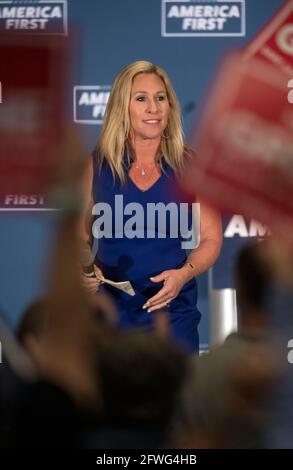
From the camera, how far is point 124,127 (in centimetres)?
293

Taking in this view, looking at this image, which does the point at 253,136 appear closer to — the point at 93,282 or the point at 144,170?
the point at 144,170

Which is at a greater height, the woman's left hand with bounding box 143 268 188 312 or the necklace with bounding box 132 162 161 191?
the necklace with bounding box 132 162 161 191

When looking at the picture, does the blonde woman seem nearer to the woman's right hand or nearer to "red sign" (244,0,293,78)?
the woman's right hand

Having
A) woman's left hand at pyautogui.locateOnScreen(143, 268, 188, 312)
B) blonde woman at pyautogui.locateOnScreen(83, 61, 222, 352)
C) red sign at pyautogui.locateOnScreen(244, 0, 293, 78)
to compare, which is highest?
red sign at pyautogui.locateOnScreen(244, 0, 293, 78)

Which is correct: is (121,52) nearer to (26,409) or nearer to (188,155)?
(188,155)

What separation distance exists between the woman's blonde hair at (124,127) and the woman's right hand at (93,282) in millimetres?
327

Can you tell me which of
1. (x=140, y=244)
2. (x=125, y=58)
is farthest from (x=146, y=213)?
(x=125, y=58)

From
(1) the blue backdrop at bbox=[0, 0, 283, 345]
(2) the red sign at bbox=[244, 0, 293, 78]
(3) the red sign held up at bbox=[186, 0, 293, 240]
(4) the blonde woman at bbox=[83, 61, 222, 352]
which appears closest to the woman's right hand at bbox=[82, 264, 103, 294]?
(4) the blonde woman at bbox=[83, 61, 222, 352]

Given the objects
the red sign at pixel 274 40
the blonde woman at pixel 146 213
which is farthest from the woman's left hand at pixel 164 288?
the red sign at pixel 274 40

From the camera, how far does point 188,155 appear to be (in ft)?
9.61

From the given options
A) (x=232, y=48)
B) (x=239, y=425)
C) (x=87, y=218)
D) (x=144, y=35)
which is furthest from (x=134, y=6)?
(x=239, y=425)

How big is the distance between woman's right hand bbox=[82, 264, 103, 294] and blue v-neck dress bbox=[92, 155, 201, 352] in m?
0.03

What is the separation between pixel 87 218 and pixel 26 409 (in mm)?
664

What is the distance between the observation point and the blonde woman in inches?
114
